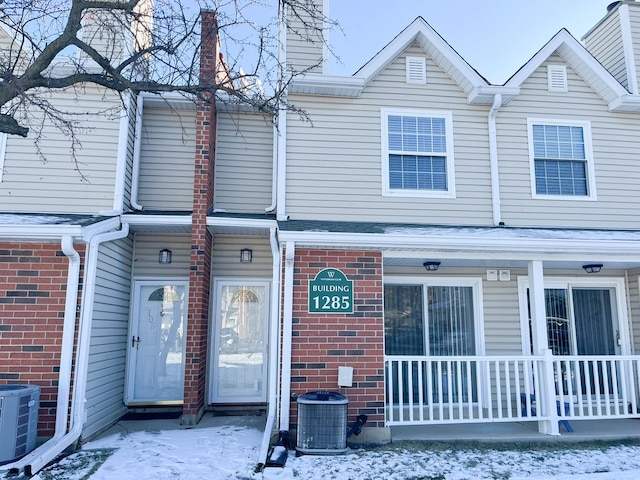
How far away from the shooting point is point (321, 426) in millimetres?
5328

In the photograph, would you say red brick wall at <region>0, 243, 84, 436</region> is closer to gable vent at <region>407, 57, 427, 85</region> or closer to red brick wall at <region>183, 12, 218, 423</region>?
red brick wall at <region>183, 12, 218, 423</region>

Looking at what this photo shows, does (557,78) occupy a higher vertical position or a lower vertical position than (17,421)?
higher

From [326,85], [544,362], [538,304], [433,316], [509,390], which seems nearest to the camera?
[509,390]

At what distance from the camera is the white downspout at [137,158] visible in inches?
294

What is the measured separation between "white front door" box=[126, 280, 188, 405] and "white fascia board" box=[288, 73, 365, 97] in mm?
3766

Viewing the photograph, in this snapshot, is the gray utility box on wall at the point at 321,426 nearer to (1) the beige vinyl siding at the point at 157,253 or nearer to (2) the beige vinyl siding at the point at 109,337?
(2) the beige vinyl siding at the point at 109,337

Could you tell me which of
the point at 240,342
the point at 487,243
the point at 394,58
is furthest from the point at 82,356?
the point at 394,58

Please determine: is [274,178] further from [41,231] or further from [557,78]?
[557,78]

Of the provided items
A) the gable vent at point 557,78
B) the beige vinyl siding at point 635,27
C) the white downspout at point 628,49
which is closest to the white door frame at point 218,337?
the gable vent at point 557,78

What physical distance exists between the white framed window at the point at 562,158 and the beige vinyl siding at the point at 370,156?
0.90 m

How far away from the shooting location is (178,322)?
7652mm

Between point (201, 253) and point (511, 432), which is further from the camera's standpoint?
point (201, 253)

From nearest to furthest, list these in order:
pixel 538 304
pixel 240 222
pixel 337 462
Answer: pixel 337 462 < pixel 538 304 < pixel 240 222

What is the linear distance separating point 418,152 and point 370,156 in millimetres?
808
